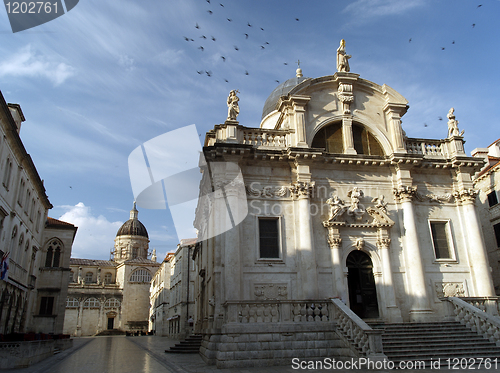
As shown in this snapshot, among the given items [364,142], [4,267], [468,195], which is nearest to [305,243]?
[364,142]

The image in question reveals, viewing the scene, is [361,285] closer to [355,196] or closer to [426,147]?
[355,196]

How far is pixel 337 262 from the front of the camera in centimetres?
1933

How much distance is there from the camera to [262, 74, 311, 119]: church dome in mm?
30812

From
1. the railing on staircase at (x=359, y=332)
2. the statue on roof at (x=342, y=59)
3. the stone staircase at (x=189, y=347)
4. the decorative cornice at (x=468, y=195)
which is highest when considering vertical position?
the statue on roof at (x=342, y=59)

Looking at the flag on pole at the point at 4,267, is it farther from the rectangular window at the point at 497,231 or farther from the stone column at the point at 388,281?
the rectangular window at the point at 497,231

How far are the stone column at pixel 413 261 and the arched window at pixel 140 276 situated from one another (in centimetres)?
7211

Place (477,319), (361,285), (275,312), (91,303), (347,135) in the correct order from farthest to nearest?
(91,303)
(347,135)
(361,285)
(477,319)
(275,312)

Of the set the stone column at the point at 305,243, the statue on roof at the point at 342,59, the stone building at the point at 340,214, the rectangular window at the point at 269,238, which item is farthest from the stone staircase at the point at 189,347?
the statue on roof at the point at 342,59

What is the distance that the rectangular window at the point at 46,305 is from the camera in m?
31.8

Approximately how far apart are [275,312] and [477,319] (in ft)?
28.0

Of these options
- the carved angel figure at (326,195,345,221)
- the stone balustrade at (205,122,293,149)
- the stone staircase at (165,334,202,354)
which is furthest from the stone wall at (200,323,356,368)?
the stone balustrade at (205,122,293,149)

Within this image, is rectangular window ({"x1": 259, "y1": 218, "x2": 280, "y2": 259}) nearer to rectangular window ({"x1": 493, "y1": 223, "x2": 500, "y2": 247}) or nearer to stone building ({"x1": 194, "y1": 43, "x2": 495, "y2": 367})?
stone building ({"x1": 194, "y1": 43, "x2": 495, "y2": 367})

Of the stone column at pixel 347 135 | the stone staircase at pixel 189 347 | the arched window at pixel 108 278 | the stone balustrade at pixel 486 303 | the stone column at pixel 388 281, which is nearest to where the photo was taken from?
the stone balustrade at pixel 486 303

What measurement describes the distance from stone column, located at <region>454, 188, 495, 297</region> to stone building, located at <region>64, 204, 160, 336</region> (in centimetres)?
6874
